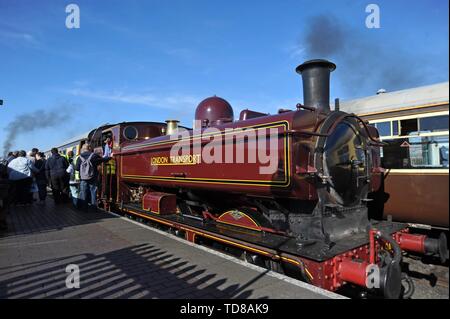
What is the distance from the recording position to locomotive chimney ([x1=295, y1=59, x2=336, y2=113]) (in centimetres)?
486

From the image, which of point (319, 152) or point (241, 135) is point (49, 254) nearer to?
point (241, 135)

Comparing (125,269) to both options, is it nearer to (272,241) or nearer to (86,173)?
(272,241)

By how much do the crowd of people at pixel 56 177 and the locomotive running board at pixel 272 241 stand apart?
411cm

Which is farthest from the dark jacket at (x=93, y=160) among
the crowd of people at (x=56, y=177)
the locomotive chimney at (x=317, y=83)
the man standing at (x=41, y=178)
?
the locomotive chimney at (x=317, y=83)

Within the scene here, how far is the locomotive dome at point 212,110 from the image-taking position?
672 cm

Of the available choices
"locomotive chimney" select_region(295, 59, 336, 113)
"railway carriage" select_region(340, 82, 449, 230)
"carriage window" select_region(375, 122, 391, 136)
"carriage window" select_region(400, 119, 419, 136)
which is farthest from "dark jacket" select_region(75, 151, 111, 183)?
"carriage window" select_region(400, 119, 419, 136)

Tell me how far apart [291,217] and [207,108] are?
327 centimetres

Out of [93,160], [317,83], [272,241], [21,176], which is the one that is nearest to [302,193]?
[272,241]

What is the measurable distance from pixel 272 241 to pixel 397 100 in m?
3.82

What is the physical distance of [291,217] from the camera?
441 cm

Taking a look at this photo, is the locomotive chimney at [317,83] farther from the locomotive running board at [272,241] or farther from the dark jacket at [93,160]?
the dark jacket at [93,160]

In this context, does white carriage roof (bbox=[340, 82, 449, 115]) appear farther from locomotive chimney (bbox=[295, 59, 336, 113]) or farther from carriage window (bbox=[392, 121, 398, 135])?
locomotive chimney (bbox=[295, 59, 336, 113])

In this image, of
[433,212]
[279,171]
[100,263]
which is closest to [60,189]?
[100,263]

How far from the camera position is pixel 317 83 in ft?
16.1
